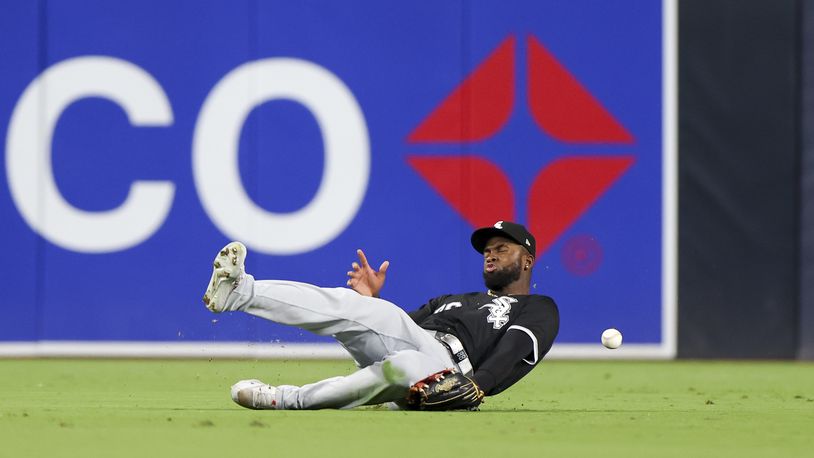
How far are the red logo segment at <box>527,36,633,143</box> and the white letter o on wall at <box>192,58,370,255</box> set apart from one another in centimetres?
144

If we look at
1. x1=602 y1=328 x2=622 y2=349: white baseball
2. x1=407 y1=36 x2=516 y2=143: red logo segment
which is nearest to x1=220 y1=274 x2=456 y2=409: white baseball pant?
x1=602 y1=328 x2=622 y2=349: white baseball

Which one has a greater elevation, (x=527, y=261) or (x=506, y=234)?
(x=506, y=234)

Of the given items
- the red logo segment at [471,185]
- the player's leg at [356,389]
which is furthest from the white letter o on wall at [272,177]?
the player's leg at [356,389]

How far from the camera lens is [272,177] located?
39.5 ft

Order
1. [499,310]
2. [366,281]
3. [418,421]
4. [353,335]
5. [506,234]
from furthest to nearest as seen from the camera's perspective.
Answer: [506,234]
[499,310]
[366,281]
[353,335]
[418,421]

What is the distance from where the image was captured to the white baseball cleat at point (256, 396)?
6332mm

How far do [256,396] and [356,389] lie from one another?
1.52 feet

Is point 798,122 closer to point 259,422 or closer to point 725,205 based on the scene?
point 725,205

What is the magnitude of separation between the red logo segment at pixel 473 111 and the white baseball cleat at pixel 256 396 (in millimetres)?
5912

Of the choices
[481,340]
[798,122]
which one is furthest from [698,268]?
[481,340]

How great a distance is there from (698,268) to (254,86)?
3.91 meters

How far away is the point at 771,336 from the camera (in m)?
12.1

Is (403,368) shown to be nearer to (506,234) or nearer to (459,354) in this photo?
(459,354)

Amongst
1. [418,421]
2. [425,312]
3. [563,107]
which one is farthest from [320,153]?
[418,421]
